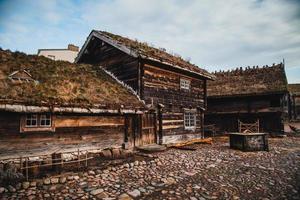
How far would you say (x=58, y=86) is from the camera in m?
10.4

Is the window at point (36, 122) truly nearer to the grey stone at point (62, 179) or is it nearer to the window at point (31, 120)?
the window at point (31, 120)

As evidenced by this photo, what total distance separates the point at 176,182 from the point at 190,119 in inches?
415

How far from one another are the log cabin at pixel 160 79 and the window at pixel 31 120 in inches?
239

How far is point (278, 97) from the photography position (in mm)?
21469

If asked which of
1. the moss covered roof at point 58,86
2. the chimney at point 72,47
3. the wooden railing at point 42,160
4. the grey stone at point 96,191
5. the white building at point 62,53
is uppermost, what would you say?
the chimney at point 72,47

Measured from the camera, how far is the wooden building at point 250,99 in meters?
21.6

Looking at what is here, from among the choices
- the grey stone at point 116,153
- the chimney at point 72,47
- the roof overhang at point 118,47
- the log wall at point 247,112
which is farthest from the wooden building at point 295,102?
the chimney at point 72,47

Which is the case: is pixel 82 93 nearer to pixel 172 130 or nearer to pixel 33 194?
pixel 33 194

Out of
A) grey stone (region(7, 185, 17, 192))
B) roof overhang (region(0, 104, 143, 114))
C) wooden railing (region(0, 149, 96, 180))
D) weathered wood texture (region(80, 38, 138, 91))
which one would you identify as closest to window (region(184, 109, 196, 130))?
weathered wood texture (region(80, 38, 138, 91))

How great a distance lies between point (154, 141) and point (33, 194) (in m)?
8.54

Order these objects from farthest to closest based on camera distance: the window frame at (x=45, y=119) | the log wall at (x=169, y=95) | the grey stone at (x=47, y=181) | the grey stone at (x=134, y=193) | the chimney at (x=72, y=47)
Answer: the chimney at (x=72, y=47)
the log wall at (x=169, y=95)
the window frame at (x=45, y=119)
the grey stone at (x=47, y=181)
the grey stone at (x=134, y=193)

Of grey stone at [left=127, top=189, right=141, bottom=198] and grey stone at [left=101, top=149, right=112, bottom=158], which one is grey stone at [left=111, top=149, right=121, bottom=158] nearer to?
grey stone at [left=101, top=149, right=112, bottom=158]

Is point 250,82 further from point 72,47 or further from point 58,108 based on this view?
point 72,47

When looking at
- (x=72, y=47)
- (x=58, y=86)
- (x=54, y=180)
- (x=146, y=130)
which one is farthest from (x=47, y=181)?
(x=72, y=47)
